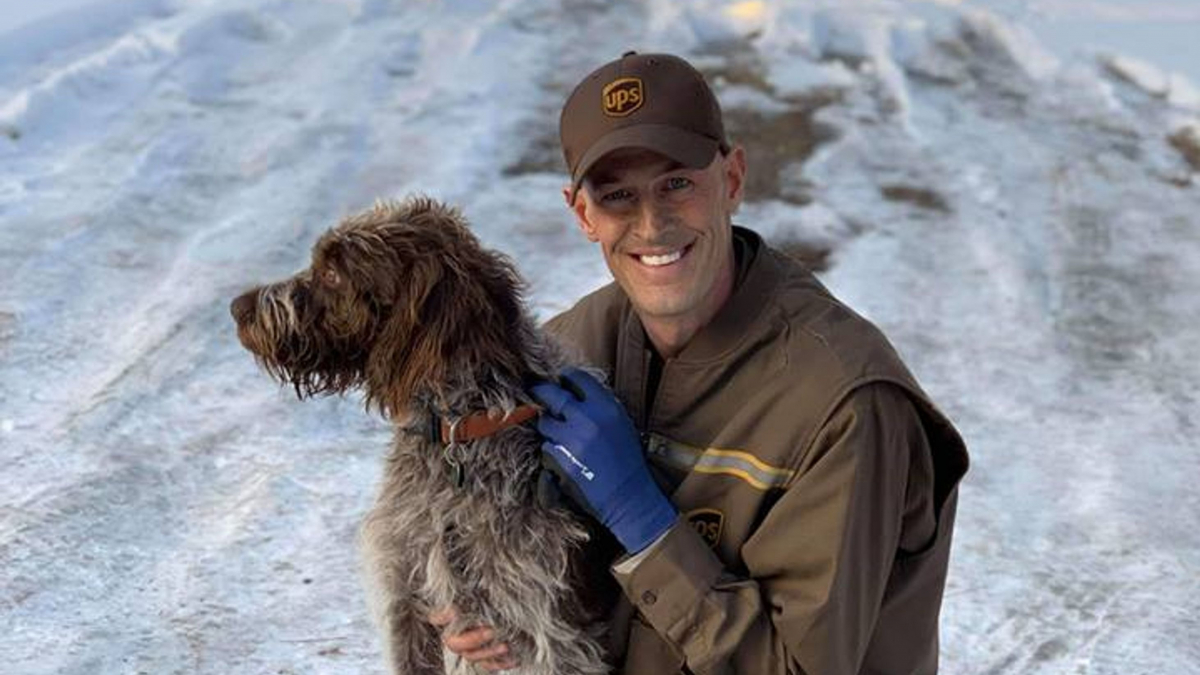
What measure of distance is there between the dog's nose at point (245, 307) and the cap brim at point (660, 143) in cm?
78

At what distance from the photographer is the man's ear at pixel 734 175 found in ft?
10.4

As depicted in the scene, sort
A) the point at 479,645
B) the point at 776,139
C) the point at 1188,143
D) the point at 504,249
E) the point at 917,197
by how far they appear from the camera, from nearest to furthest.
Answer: the point at 479,645 < the point at 504,249 < the point at 917,197 < the point at 776,139 < the point at 1188,143

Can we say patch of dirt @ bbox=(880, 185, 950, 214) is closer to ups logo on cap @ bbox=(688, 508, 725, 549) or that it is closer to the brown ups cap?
the brown ups cap

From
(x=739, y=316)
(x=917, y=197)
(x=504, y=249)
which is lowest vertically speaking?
(x=917, y=197)

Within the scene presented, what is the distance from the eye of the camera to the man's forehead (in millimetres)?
2986

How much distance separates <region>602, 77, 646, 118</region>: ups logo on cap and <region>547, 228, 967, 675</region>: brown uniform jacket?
0.46 m

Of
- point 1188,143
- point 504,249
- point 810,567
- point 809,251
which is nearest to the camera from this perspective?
point 810,567

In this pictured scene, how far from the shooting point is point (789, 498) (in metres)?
2.86

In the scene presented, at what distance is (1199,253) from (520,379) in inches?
234

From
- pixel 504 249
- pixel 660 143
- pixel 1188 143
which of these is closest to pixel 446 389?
pixel 660 143

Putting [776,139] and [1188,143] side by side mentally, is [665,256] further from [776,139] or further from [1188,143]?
[1188,143]

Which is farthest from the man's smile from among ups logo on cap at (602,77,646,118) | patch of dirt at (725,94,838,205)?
patch of dirt at (725,94,838,205)

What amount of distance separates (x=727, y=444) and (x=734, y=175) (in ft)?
2.09

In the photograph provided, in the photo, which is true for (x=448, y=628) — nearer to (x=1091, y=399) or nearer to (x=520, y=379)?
(x=520, y=379)
